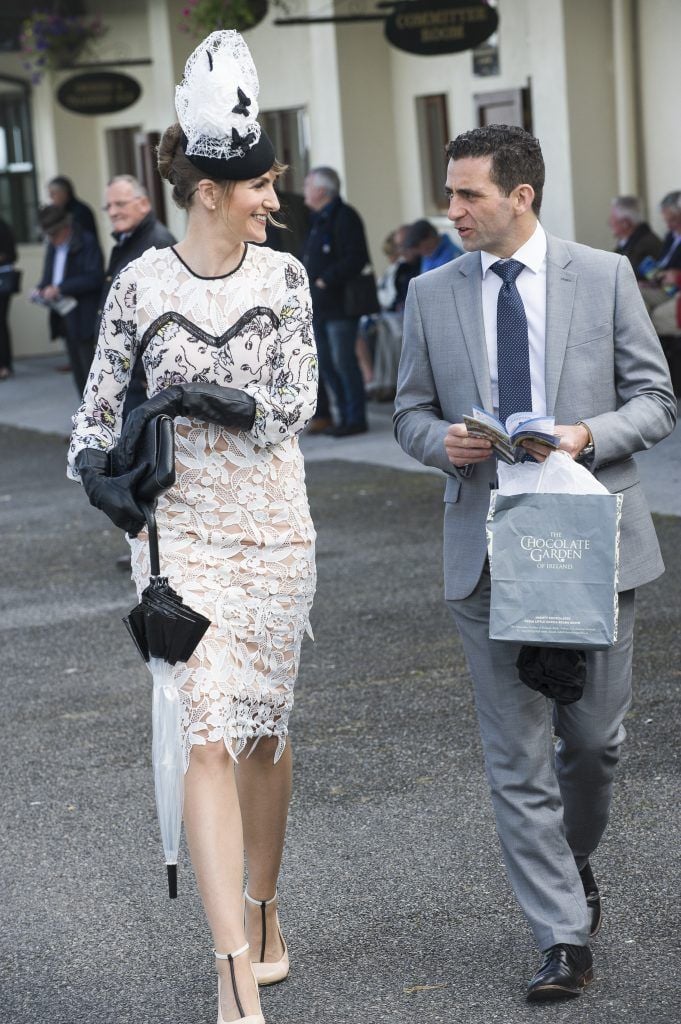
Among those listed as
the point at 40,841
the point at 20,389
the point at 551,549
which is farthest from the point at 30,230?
the point at 551,549

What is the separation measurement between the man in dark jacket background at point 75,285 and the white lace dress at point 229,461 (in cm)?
838

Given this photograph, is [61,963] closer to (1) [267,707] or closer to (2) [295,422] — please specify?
(1) [267,707]

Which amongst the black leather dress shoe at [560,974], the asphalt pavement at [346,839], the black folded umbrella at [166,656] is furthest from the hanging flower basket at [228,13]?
the black leather dress shoe at [560,974]

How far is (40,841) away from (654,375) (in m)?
2.47

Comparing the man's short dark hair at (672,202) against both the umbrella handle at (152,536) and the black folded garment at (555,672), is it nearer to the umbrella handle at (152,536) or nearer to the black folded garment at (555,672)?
the black folded garment at (555,672)

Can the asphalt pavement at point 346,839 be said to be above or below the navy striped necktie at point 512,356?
below

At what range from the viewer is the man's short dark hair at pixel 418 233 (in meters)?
13.7

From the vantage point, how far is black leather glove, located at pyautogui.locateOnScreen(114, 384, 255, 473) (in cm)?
368

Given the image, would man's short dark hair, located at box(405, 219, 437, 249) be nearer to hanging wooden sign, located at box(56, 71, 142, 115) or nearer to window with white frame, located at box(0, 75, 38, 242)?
hanging wooden sign, located at box(56, 71, 142, 115)

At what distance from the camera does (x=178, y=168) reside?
3830 millimetres

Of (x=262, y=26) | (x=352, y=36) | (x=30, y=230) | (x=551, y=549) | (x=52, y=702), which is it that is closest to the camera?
(x=551, y=549)

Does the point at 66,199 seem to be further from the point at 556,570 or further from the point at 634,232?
the point at 556,570

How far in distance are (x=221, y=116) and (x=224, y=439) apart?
728mm

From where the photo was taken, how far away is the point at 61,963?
4246mm
